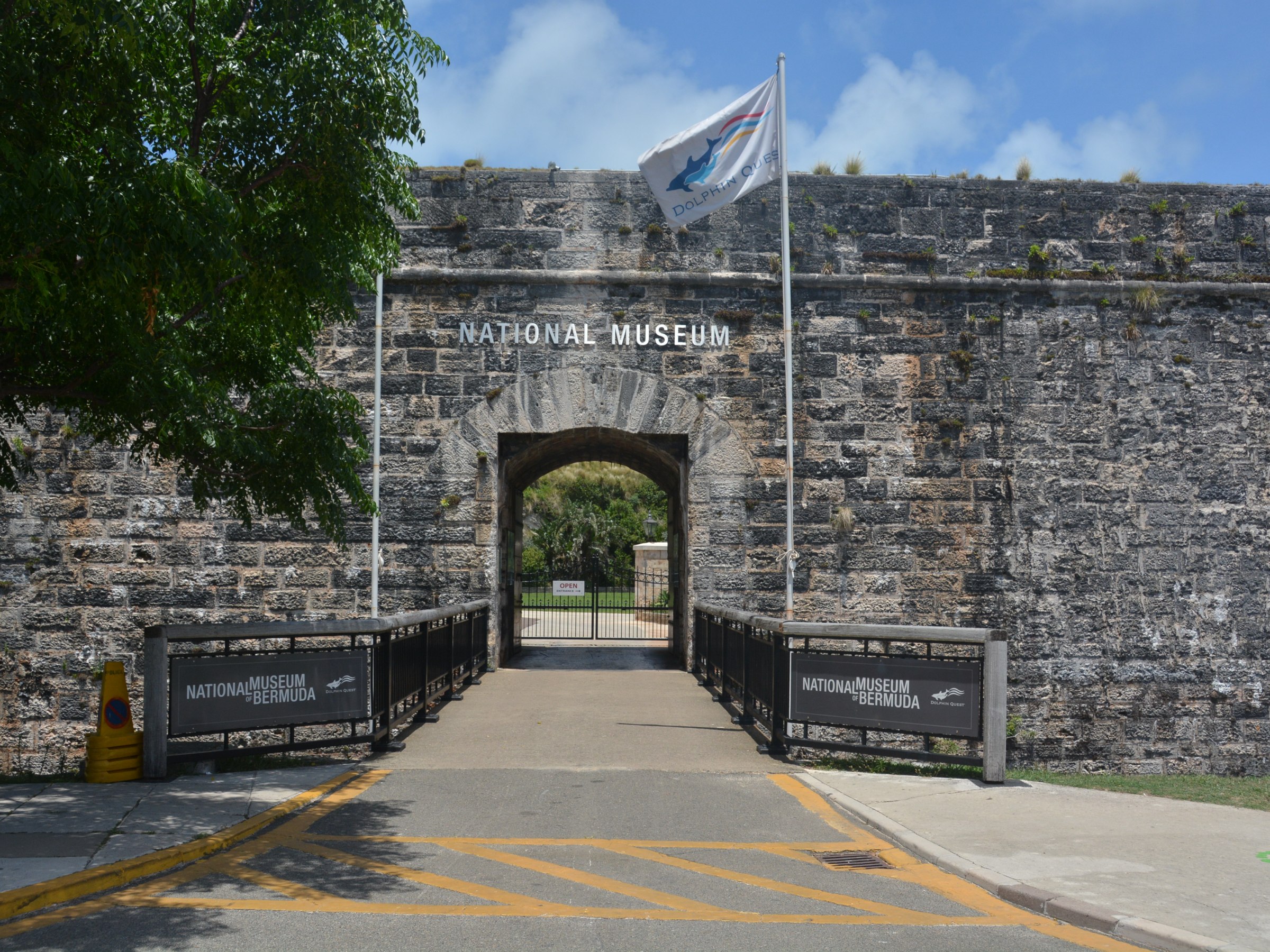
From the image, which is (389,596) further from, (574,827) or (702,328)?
(574,827)

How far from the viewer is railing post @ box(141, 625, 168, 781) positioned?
749 centimetres

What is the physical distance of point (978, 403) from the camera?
42.7ft

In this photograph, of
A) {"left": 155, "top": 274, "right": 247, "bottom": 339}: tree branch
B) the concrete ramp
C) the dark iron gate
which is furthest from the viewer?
the dark iron gate

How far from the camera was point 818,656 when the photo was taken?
8555 mm

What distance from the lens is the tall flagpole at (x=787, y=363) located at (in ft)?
41.3

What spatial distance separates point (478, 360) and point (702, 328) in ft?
9.26

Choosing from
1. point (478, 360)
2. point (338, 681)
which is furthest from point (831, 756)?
point (478, 360)

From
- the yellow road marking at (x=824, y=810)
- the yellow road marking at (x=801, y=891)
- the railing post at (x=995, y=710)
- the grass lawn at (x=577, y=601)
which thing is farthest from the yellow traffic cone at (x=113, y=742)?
the grass lawn at (x=577, y=601)

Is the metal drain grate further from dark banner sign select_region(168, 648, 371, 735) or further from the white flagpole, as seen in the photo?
the white flagpole

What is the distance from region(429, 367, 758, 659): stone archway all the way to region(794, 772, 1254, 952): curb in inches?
254

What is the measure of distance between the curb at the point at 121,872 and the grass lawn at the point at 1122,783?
14.6 feet

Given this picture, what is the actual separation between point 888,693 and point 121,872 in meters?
5.47

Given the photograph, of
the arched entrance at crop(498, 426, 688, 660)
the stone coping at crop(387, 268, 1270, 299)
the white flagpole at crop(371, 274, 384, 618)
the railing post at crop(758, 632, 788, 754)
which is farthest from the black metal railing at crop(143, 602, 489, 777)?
the stone coping at crop(387, 268, 1270, 299)

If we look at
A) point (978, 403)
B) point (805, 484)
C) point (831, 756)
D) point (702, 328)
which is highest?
point (702, 328)
